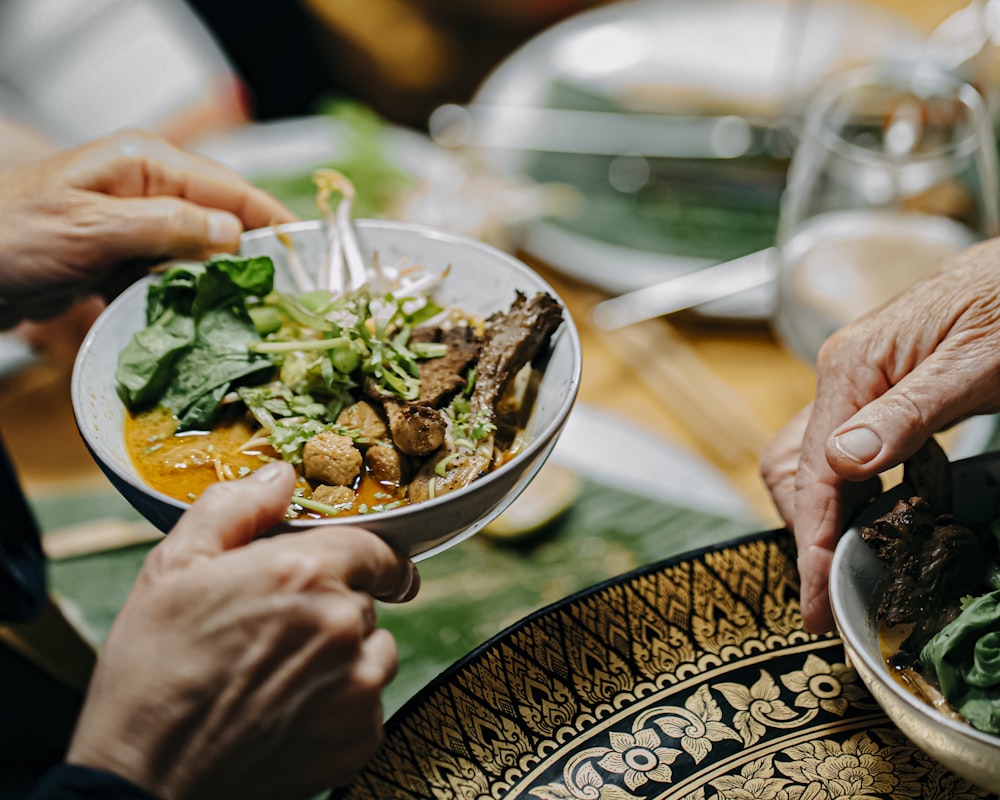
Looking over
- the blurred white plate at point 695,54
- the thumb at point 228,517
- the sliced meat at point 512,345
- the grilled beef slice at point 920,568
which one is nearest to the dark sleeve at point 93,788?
the thumb at point 228,517

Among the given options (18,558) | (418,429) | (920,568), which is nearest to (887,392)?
(920,568)

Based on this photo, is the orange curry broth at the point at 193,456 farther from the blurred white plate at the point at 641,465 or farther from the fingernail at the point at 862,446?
the blurred white plate at the point at 641,465

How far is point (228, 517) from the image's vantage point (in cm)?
84

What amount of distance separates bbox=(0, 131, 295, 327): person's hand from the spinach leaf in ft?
0.31

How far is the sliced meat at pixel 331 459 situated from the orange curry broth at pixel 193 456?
0.03 metres

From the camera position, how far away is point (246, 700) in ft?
2.61

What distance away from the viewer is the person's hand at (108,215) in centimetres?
128

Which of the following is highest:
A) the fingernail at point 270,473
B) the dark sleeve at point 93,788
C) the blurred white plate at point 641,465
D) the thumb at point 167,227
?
the thumb at point 167,227

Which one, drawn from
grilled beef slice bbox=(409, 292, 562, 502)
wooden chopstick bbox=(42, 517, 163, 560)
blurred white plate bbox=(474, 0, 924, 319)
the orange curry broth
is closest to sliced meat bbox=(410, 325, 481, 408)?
grilled beef slice bbox=(409, 292, 562, 502)

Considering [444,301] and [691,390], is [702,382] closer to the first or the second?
[691,390]

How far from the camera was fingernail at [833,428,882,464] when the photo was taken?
982 millimetres

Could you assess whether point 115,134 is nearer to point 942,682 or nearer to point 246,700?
point 246,700

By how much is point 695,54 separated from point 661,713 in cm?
228

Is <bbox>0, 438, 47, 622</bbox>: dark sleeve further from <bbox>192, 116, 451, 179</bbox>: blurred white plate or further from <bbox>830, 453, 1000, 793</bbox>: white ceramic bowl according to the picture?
<bbox>192, 116, 451, 179</bbox>: blurred white plate
